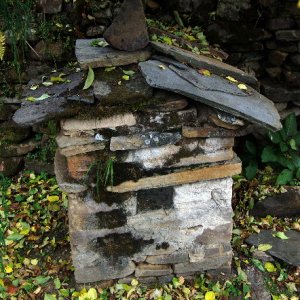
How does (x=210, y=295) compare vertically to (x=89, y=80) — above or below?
below

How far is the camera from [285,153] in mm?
4594

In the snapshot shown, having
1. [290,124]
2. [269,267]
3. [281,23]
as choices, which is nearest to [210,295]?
[269,267]

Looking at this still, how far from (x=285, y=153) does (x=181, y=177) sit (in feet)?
6.58

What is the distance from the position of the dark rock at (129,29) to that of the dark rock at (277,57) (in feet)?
6.39

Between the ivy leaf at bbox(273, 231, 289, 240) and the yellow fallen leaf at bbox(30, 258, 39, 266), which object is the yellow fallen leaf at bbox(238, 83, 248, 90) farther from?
the yellow fallen leaf at bbox(30, 258, 39, 266)

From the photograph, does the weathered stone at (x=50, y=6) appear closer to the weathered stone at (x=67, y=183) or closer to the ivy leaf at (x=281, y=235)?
the weathered stone at (x=67, y=183)

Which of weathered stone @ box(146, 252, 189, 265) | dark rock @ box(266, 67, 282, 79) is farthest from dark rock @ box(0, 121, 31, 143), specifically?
dark rock @ box(266, 67, 282, 79)

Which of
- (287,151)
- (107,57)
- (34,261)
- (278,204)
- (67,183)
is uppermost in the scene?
(107,57)

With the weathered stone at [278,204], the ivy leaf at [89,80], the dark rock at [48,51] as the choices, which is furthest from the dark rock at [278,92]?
the ivy leaf at [89,80]

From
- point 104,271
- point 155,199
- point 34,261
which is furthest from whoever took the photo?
point 34,261

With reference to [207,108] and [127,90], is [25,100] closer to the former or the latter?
[127,90]

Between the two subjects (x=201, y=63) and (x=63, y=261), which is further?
(x=63, y=261)

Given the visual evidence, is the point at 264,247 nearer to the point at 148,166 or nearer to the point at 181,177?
the point at 181,177

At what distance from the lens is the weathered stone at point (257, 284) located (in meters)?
3.50
